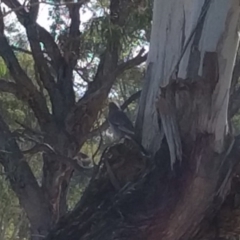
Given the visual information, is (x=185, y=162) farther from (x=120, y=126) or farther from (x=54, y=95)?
(x=54, y=95)

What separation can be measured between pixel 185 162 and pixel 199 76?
365 millimetres

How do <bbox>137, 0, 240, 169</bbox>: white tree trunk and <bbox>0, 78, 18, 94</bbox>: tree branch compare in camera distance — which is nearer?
<bbox>137, 0, 240, 169</bbox>: white tree trunk

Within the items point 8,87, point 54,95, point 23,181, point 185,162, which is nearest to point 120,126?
point 185,162

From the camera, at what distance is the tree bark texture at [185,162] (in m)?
2.65

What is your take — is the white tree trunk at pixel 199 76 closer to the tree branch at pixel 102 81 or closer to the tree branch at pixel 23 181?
the tree branch at pixel 102 81

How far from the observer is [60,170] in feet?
19.5

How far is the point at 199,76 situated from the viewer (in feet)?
8.98

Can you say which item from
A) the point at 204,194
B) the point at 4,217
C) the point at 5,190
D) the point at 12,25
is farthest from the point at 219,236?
the point at 4,217

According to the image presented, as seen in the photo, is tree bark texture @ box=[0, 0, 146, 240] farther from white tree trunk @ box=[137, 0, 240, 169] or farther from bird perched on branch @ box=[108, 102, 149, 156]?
white tree trunk @ box=[137, 0, 240, 169]

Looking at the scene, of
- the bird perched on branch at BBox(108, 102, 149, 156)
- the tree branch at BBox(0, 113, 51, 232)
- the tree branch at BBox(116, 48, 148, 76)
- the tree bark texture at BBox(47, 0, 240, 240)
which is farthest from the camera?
the tree branch at BBox(0, 113, 51, 232)

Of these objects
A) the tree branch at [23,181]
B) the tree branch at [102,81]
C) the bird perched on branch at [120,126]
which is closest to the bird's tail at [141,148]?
the bird perched on branch at [120,126]

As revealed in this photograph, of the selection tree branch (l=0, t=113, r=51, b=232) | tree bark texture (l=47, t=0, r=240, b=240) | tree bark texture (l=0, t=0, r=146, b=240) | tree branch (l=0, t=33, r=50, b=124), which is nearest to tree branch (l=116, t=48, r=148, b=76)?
tree bark texture (l=0, t=0, r=146, b=240)

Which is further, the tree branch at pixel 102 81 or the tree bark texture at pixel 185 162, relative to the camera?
the tree branch at pixel 102 81

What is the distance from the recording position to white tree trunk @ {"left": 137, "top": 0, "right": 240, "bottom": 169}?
2732mm
